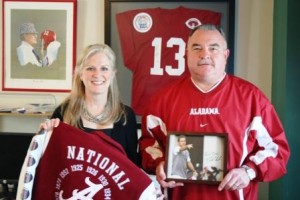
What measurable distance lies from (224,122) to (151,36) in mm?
905

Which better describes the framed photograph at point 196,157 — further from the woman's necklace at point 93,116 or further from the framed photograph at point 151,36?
the framed photograph at point 151,36

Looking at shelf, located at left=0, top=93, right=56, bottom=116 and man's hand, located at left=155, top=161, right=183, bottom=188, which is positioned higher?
shelf, located at left=0, top=93, right=56, bottom=116

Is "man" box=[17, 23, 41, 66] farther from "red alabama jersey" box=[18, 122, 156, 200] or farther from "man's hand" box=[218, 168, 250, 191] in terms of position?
"man's hand" box=[218, 168, 250, 191]

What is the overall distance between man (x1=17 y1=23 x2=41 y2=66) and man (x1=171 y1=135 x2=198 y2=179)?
121 centimetres

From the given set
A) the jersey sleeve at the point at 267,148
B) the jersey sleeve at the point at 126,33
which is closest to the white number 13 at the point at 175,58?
the jersey sleeve at the point at 126,33

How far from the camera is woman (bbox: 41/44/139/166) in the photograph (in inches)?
56.6

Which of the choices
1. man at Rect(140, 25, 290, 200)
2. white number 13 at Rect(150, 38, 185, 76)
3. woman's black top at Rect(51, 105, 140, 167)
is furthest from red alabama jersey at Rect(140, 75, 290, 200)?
white number 13 at Rect(150, 38, 185, 76)

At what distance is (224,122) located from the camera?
1.26 metres

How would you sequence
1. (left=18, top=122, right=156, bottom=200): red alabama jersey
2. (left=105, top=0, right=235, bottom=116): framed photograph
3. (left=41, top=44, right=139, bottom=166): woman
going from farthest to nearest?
1. (left=105, top=0, right=235, bottom=116): framed photograph
2. (left=41, top=44, right=139, bottom=166): woman
3. (left=18, top=122, right=156, bottom=200): red alabama jersey

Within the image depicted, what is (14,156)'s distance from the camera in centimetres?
188

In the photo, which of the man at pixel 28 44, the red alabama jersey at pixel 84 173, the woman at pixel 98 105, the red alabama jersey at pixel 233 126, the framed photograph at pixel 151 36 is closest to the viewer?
the red alabama jersey at pixel 84 173

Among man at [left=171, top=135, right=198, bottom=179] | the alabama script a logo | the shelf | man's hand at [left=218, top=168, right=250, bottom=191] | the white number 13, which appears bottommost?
the alabama script a logo

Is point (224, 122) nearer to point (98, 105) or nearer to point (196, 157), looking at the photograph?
point (196, 157)

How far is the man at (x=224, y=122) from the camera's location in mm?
1242
